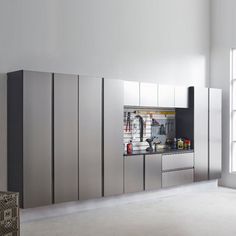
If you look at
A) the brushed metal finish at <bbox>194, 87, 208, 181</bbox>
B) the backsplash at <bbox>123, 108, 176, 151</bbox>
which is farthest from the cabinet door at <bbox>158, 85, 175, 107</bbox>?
the brushed metal finish at <bbox>194, 87, 208, 181</bbox>

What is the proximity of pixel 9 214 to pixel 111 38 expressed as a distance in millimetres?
3401

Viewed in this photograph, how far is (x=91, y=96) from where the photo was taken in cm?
540

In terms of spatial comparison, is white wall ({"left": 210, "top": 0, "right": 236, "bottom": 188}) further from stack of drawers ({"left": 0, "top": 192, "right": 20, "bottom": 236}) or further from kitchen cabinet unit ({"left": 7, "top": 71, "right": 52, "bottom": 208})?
stack of drawers ({"left": 0, "top": 192, "right": 20, "bottom": 236})

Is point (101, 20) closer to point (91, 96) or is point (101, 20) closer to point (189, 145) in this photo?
point (91, 96)

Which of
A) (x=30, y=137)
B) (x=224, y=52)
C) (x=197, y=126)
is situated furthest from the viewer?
(x=224, y=52)

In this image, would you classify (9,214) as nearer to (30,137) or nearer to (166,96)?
(30,137)

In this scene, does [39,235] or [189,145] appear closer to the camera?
[39,235]

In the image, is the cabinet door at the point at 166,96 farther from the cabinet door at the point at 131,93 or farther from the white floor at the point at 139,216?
the white floor at the point at 139,216

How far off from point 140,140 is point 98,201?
1394 millimetres

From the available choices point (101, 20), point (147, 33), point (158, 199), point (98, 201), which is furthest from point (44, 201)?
point (147, 33)

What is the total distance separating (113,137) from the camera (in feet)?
18.5

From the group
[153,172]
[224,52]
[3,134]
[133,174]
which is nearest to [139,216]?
[133,174]

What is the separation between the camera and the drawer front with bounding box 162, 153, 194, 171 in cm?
623

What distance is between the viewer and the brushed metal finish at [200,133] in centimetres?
680
